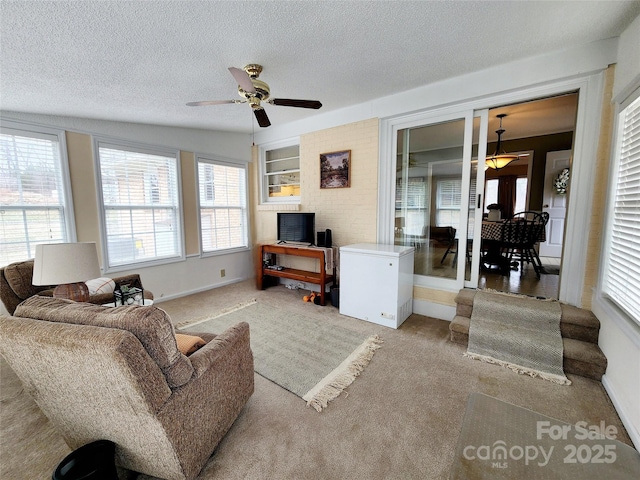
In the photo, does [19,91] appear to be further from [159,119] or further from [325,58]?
[325,58]

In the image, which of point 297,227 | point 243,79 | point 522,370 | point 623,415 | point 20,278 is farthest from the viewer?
point 297,227

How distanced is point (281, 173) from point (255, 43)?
8.79 ft

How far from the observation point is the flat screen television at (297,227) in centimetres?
386

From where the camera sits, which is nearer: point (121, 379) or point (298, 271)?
point (121, 379)

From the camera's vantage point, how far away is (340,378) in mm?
2004

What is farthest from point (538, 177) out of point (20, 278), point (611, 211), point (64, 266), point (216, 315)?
point (20, 278)

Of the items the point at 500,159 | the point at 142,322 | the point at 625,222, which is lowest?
the point at 142,322

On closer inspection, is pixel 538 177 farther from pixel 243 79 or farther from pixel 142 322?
pixel 142 322

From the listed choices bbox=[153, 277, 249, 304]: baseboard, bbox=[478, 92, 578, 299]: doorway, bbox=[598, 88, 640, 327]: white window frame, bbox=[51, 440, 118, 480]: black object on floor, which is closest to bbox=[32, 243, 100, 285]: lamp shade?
bbox=[51, 440, 118, 480]: black object on floor

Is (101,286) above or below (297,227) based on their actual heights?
below

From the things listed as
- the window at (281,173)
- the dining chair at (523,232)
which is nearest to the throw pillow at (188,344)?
the window at (281,173)

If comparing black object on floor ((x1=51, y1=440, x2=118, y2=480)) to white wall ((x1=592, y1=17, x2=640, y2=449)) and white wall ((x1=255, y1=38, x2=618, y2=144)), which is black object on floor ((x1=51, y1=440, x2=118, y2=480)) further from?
white wall ((x1=255, y1=38, x2=618, y2=144))

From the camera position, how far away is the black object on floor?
105 cm

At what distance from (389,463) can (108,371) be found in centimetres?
138
